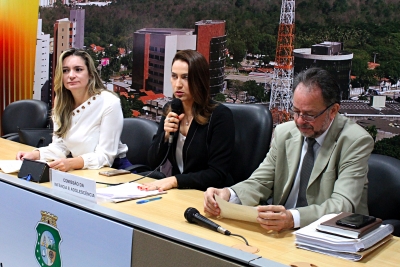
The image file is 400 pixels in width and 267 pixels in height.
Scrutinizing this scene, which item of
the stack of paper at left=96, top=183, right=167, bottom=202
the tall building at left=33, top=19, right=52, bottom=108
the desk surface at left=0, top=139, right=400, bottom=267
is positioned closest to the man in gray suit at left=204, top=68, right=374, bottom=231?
the desk surface at left=0, top=139, right=400, bottom=267

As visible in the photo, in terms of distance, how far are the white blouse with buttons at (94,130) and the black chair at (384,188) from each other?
4.74ft

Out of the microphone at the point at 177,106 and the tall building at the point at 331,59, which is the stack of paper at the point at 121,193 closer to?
the microphone at the point at 177,106

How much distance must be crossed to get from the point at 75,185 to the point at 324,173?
1010 mm

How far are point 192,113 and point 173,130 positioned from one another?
192 millimetres

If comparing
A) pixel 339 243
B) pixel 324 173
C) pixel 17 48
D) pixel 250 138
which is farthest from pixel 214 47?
pixel 339 243

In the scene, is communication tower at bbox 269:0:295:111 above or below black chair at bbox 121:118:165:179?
above

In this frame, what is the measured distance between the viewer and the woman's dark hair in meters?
2.87

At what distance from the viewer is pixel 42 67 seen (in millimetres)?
5719

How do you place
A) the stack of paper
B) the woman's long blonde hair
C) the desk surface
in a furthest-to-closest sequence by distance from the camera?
the woman's long blonde hair
the stack of paper
the desk surface

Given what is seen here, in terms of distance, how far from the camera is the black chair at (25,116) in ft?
15.2

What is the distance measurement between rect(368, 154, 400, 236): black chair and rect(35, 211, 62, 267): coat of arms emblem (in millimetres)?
1417

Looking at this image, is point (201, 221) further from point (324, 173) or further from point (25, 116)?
point (25, 116)

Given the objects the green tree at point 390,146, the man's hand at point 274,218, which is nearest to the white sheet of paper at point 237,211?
the man's hand at point 274,218

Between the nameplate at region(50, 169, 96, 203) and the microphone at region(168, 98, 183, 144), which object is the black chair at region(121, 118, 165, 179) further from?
the nameplate at region(50, 169, 96, 203)
